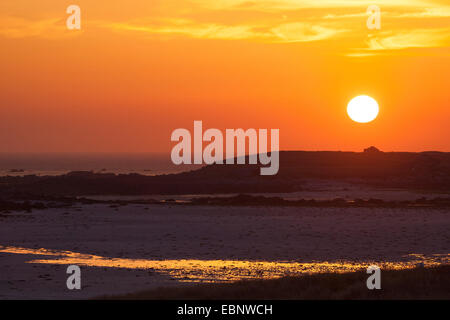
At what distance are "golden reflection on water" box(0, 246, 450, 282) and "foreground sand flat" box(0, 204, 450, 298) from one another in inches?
1.3

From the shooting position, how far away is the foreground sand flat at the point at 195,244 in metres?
22.3

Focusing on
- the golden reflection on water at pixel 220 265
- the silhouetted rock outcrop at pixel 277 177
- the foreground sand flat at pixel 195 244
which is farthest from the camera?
the silhouetted rock outcrop at pixel 277 177

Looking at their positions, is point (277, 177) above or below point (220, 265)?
above

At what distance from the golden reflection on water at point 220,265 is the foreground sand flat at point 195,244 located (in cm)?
3

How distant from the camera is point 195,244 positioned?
30250 mm

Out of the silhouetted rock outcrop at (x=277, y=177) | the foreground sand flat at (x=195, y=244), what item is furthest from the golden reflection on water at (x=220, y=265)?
the silhouetted rock outcrop at (x=277, y=177)

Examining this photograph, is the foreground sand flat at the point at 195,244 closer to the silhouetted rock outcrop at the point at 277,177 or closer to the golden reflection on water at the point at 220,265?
the golden reflection on water at the point at 220,265

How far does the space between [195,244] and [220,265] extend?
5518 millimetres

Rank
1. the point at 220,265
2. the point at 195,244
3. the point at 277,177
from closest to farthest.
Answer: the point at 220,265
the point at 195,244
the point at 277,177

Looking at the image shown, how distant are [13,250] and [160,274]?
24.4 feet

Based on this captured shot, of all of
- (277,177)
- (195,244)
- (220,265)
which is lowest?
(220,265)

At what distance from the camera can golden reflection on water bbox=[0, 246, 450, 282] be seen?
2275 centimetres

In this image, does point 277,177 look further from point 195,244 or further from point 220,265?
point 220,265

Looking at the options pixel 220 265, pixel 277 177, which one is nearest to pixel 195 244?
pixel 220 265
